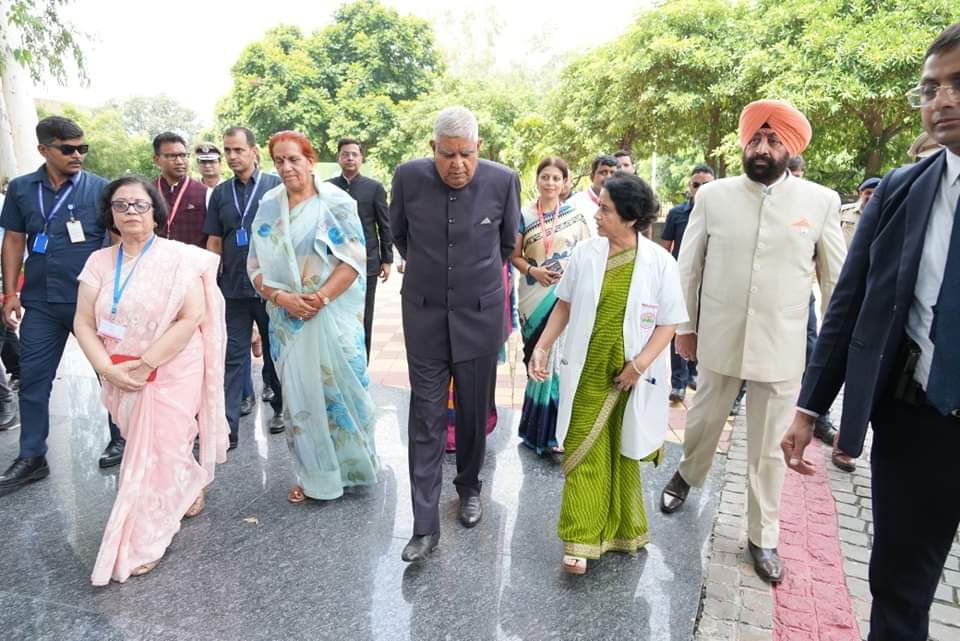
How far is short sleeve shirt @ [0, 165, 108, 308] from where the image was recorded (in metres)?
3.39

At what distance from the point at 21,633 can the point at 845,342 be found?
2.96 metres

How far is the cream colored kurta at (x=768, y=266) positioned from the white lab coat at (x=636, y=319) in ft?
1.09

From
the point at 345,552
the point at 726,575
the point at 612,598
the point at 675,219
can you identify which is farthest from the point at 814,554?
the point at 675,219

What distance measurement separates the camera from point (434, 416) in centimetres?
278

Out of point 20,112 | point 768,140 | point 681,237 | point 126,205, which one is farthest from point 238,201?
point 20,112

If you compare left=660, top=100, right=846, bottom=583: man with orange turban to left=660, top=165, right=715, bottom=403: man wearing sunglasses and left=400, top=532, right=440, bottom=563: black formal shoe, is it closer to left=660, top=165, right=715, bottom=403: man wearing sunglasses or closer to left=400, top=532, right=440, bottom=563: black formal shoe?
left=400, top=532, right=440, bottom=563: black formal shoe

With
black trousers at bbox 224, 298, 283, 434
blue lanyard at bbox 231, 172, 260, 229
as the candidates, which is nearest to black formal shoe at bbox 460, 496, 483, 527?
black trousers at bbox 224, 298, 283, 434

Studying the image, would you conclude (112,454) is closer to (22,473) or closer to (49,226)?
(22,473)

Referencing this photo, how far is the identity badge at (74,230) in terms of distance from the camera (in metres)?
3.43

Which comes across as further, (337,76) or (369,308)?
(337,76)

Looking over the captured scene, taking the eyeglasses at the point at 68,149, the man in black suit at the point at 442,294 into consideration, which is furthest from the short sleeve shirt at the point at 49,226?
the man in black suit at the point at 442,294

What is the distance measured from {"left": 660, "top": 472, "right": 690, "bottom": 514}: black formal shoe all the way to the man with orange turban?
0.45 metres

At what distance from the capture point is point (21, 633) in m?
2.22

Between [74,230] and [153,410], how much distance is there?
1479 millimetres
